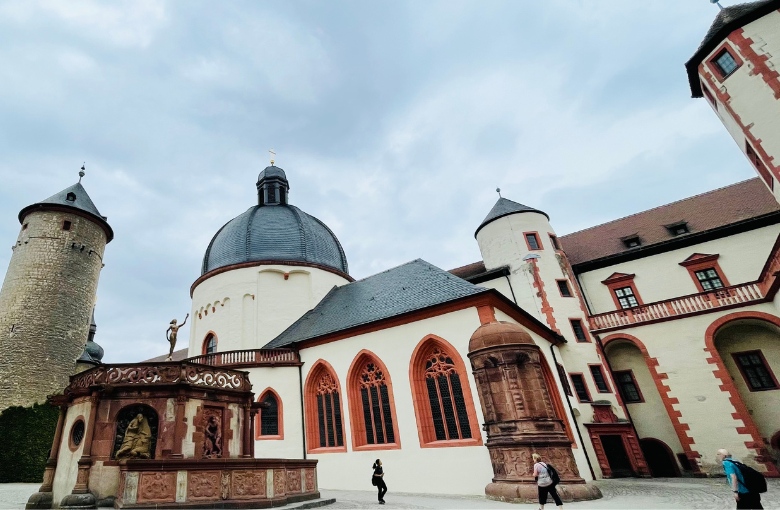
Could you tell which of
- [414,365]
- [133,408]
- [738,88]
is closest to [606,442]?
[414,365]

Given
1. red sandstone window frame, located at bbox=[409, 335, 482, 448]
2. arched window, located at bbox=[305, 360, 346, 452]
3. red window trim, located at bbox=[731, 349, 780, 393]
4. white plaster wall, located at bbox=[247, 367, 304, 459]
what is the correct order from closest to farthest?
red sandstone window frame, located at bbox=[409, 335, 482, 448]
arched window, located at bbox=[305, 360, 346, 452]
white plaster wall, located at bbox=[247, 367, 304, 459]
red window trim, located at bbox=[731, 349, 780, 393]

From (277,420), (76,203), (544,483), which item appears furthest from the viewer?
(76,203)

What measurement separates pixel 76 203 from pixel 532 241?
97.8 ft

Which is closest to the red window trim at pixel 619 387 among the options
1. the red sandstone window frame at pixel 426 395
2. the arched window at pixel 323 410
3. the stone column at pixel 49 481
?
the red sandstone window frame at pixel 426 395

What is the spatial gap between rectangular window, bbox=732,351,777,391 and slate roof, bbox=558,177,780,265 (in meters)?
5.33

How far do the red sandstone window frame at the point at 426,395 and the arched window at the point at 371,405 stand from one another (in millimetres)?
920

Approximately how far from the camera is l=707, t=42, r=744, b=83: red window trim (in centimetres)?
1542

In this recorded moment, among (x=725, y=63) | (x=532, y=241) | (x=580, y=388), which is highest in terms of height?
(x=725, y=63)

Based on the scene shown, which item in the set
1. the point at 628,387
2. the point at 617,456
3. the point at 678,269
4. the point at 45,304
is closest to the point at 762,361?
the point at 678,269

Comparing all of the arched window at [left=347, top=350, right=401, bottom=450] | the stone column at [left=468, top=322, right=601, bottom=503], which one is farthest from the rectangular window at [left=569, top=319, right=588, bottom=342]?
the arched window at [left=347, top=350, right=401, bottom=450]

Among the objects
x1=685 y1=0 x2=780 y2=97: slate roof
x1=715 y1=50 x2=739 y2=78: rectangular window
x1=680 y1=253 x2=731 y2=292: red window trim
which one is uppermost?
x1=685 y1=0 x2=780 y2=97: slate roof

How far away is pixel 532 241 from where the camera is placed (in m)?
19.9

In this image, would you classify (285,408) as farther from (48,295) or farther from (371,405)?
(48,295)

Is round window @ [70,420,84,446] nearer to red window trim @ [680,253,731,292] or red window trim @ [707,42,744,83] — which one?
red window trim @ [680,253,731,292]
